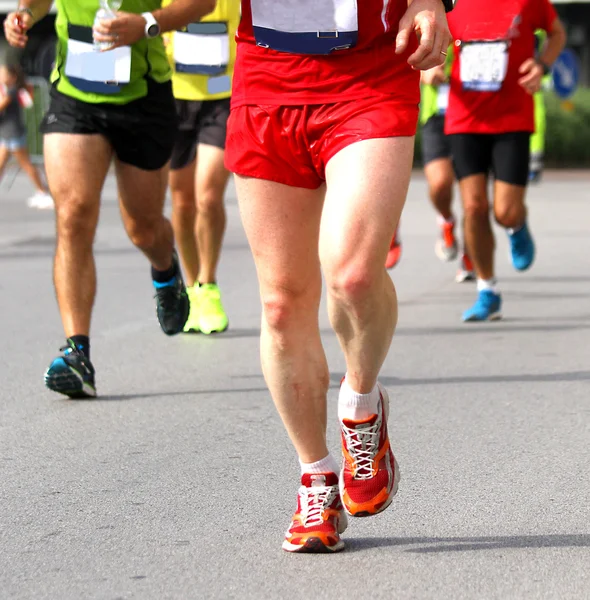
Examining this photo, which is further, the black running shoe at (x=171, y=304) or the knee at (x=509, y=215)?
the knee at (x=509, y=215)

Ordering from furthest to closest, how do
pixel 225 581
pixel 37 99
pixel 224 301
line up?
1. pixel 37 99
2. pixel 224 301
3. pixel 225 581

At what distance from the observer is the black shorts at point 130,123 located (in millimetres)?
5824

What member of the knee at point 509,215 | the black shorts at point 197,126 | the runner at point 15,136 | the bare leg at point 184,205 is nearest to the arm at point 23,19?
the black shorts at point 197,126

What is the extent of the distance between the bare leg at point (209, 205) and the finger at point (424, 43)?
4.09m

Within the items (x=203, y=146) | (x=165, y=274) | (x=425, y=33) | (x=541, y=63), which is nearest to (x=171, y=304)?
(x=165, y=274)

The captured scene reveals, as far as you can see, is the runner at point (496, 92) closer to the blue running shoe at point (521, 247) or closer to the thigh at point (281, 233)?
the blue running shoe at point (521, 247)

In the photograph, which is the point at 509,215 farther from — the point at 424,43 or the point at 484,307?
the point at 424,43

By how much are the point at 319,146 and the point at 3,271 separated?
757 cm

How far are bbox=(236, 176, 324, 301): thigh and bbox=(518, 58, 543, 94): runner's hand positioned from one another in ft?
14.1

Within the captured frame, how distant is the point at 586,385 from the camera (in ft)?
20.7

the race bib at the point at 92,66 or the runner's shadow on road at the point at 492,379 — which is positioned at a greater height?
the race bib at the point at 92,66

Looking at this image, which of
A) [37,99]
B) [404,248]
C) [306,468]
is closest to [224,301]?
[404,248]

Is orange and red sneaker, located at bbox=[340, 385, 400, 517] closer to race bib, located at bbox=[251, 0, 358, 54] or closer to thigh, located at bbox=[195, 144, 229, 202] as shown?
race bib, located at bbox=[251, 0, 358, 54]

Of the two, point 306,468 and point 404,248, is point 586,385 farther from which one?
point 404,248
